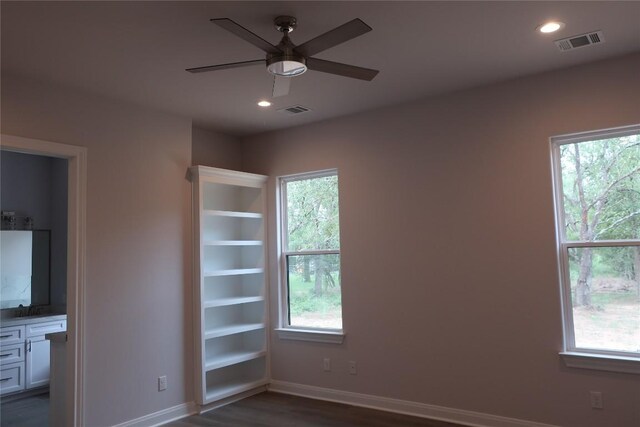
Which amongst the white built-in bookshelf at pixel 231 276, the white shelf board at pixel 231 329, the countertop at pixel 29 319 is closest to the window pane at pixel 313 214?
the white built-in bookshelf at pixel 231 276

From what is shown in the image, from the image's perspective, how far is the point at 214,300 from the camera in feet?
16.2

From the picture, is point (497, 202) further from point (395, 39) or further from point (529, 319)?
point (395, 39)

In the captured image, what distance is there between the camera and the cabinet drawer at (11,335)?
5.22m

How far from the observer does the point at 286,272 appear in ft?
17.6

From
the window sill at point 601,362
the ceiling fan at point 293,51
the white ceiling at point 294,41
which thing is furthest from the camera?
the window sill at point 601,362

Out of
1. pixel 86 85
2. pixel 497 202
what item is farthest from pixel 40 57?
pixel 497 202

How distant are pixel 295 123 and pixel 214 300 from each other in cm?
201

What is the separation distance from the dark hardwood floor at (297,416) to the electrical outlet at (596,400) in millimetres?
1076

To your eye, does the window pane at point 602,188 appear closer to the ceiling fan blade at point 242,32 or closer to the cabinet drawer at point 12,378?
the ceiling fan blade at point 242,32

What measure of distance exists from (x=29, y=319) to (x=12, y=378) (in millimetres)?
627

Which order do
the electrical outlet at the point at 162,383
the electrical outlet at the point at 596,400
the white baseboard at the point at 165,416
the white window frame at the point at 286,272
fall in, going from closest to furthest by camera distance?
the electrical outlet at the point at 596,400 → the white baseboard at the point at 165,416 → the electrical outlet at the point at 162,383 → the white window frame at the point at 286,272

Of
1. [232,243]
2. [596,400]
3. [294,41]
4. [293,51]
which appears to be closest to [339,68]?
[293,51]

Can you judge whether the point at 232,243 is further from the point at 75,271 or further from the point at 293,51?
the point at 293,51

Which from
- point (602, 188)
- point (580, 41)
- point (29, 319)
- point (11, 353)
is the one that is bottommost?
point (11, 353)
